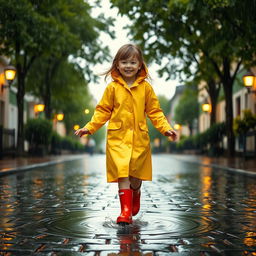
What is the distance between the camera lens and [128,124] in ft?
15.6

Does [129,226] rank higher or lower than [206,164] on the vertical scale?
lower

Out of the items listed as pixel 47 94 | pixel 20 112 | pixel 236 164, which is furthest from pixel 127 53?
pixel 47 94

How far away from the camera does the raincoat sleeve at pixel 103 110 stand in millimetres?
4859

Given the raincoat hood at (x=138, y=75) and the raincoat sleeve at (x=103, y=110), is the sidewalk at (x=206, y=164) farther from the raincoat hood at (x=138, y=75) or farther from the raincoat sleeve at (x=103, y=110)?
the raincoat sleeve at (x=103, y=110)

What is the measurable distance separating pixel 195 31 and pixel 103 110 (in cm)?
1550

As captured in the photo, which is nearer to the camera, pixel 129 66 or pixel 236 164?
pixel 129 66

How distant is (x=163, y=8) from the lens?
57.8ft

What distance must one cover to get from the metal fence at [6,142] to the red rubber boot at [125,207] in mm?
16472

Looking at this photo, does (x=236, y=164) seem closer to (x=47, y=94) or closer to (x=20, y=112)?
(x=20, y=112)

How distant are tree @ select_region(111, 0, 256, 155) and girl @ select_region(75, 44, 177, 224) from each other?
6885 mm

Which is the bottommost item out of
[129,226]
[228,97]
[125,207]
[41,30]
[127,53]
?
[129,226]

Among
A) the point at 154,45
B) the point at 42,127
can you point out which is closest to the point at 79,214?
the point at 154,45

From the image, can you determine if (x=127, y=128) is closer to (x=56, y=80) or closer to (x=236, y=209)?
(x=236, y=209)

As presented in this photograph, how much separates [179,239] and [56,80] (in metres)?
27.3
